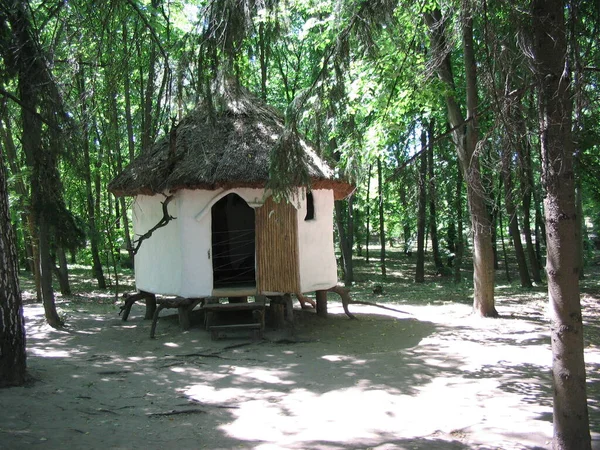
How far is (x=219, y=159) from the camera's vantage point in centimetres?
1025

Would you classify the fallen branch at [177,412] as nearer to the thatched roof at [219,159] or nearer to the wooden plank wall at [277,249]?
the thatched roof at [219,159]

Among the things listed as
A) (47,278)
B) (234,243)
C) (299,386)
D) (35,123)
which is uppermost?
(35,123)

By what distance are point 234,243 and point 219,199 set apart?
Result: 286cm

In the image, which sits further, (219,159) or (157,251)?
(157,251)

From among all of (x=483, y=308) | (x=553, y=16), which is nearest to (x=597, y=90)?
(x=553, y=16)

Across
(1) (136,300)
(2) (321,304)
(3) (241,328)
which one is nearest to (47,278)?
(1) (136,300)

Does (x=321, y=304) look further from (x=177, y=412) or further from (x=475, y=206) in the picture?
(x=177, y=412)

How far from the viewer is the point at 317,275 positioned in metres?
11.1

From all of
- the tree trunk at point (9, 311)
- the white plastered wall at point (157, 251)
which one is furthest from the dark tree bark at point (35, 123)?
the white plastered wall at point (157, 251)

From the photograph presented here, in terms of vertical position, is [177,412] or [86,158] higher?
[86,158]

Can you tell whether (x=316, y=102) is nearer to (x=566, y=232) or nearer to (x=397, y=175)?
(x=397, y=175)

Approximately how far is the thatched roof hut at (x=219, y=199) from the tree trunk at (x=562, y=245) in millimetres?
5450

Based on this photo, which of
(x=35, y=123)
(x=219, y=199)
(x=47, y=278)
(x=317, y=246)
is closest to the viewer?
(x=35, y=123)

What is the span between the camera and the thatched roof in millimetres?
9906
